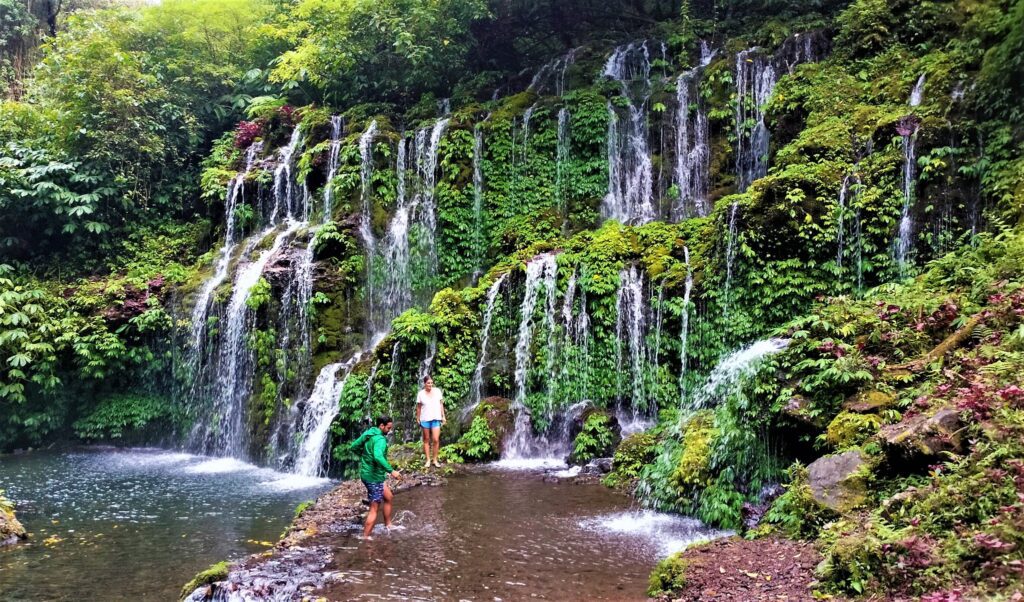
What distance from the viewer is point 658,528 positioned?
Answer: 26.2ft

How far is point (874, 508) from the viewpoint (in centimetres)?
584

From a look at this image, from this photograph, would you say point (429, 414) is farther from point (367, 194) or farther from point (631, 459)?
point (367, 194)

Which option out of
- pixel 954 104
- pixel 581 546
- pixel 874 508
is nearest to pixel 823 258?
pixel 954 104

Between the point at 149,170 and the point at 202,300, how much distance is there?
783cm

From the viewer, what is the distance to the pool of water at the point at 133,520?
726 cm

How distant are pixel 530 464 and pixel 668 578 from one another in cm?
606

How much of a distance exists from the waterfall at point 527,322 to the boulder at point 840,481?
6732mm

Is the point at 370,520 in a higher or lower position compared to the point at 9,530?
higher

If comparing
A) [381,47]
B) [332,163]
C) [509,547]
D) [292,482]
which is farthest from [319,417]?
[381,47]

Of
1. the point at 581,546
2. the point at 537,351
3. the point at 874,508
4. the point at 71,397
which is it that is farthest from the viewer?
the point at 71,397

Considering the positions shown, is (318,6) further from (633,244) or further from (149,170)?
(633,244)

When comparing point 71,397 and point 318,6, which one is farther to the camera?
point 318,6

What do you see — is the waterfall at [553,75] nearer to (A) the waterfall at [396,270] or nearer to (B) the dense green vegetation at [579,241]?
(B) the dense green vegetation at [579,241]

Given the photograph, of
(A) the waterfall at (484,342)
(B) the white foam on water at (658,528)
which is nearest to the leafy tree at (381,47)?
(A) the waterfall at (484,342)
